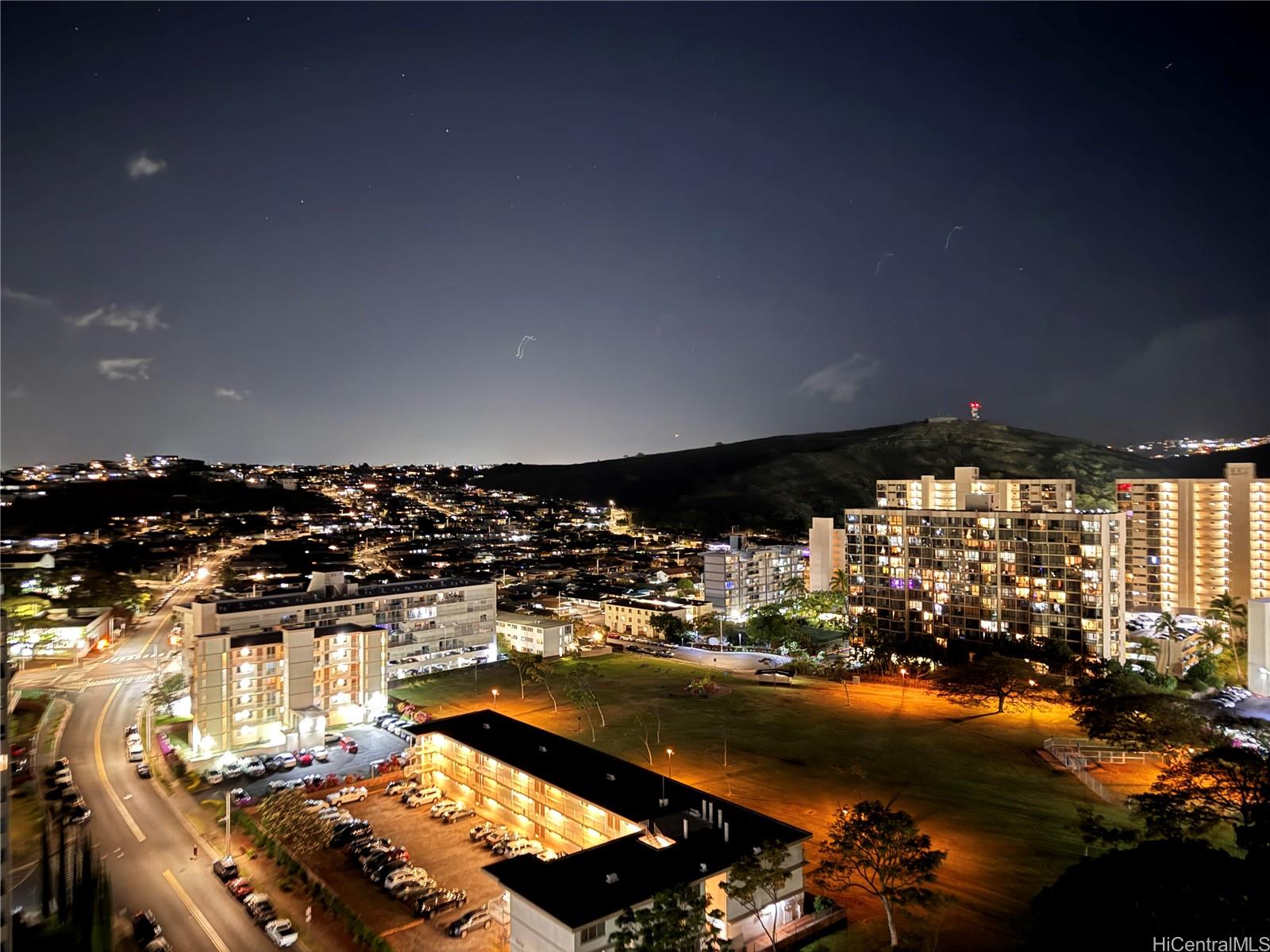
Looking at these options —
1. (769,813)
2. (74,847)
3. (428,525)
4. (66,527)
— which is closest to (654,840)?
(769,813)

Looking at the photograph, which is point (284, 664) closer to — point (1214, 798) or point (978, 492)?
point (1214, 798)

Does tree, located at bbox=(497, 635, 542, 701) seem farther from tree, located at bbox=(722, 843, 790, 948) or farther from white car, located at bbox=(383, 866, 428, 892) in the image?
tree, located at bbox=(722, 843, 790, 948)

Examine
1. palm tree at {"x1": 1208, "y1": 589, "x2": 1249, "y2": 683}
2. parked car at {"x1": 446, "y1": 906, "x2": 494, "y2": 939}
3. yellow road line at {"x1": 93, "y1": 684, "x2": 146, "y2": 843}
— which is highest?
palm tree at {"x1": 1208, "y1": 589, "x2": 1249, "y2": 683}

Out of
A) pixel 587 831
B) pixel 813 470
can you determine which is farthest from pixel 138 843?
pixel 813 470

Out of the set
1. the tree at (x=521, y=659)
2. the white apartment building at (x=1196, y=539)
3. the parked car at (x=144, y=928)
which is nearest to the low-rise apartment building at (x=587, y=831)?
the parked car at (x=144, y=928)

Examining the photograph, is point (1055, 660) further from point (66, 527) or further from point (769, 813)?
point (66, 527)

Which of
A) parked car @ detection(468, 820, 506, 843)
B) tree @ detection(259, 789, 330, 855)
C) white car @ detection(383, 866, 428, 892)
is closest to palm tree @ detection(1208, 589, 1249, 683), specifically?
parked car @ detection(468, 820, 506, 843)

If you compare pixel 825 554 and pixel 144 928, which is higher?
pixel 825 554
